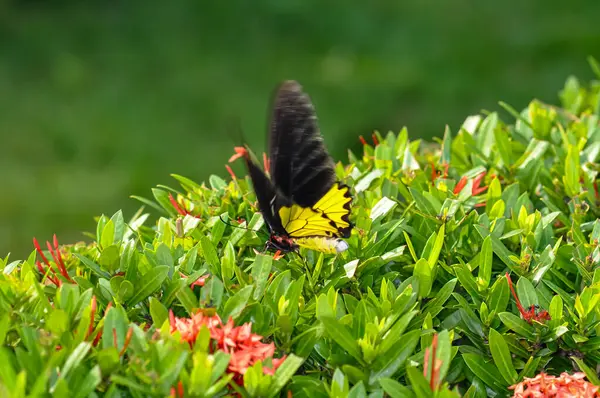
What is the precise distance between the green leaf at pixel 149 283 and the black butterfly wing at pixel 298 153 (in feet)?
1.97

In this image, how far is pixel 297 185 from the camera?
2.76 metres

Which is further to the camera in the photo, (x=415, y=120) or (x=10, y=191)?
(x=415, y=120)

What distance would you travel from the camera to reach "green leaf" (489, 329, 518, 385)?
2199 millimetres

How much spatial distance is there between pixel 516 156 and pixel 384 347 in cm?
164

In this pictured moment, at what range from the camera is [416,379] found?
1.93 meters

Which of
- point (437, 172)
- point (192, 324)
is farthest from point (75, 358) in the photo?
point (437, 172)

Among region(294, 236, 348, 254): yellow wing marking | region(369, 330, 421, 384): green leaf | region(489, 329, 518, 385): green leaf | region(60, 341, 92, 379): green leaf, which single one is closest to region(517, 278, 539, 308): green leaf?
region(489, 329, 518, 385): green leaf

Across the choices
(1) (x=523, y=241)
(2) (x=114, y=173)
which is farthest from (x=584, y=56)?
(1) (x=523, y=241)

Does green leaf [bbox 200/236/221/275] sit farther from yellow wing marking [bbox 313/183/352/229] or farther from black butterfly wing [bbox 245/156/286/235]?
yellow wing marking [bbox 313/183/352/229]

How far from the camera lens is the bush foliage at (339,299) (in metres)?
1.94

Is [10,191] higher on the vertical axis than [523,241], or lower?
lower

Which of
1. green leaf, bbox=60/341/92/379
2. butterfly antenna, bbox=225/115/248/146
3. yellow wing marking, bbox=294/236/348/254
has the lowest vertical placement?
butterfly antenna, bbox=225/115/248/146

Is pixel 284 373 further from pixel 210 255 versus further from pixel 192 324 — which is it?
pixel 210 255

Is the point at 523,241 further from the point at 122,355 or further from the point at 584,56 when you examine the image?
the point at 584,56
